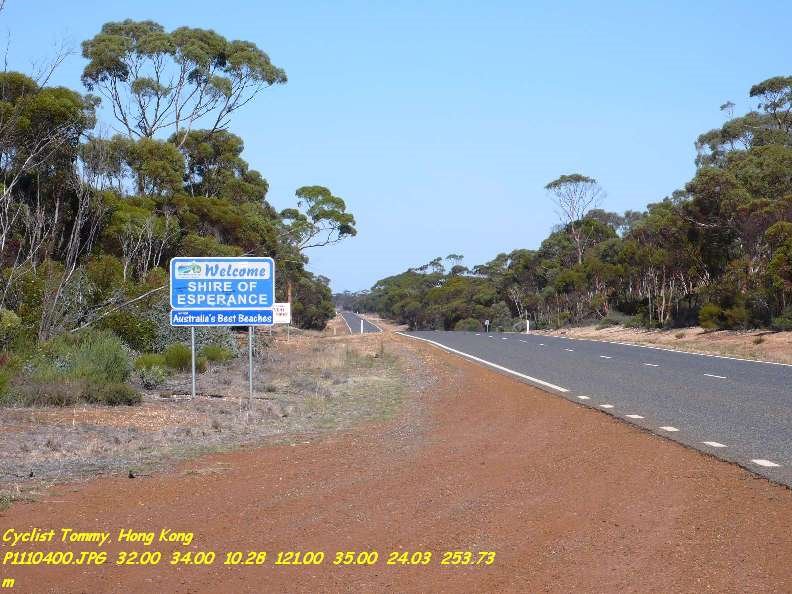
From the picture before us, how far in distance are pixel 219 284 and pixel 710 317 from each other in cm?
3527

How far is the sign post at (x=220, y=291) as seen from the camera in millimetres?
16219

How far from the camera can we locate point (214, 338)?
88.5 feet

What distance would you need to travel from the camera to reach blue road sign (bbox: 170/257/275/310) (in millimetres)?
16234

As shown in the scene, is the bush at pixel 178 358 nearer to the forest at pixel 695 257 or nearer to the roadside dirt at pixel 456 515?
the roadside dirt at pixel 456 515

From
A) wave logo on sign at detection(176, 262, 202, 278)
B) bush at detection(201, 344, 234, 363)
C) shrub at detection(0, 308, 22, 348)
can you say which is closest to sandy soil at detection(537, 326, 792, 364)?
bush at detection(201, 344, 234, 363)

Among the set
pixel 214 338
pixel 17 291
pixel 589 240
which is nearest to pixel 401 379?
pixel 214 338

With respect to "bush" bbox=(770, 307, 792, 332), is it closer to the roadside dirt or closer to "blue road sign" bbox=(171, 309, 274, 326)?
"blue road sign" bbox=(171, 309, 274, 326)

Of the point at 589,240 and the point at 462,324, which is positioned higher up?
the point at 589,240

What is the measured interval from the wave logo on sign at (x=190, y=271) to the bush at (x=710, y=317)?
115ft

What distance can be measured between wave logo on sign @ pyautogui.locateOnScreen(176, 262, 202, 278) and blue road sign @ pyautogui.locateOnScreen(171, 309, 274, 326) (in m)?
0.66

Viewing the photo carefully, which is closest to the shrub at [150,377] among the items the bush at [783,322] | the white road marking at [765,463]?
the white road marking at [765,463]

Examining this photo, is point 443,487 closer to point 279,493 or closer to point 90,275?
point 279,493

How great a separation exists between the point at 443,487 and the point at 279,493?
5.13 feet

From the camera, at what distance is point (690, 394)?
17.3 metres
